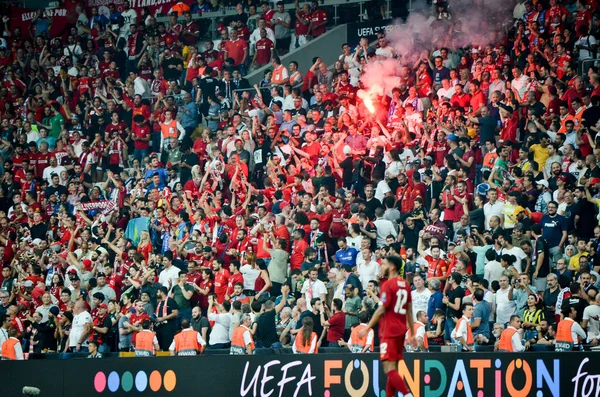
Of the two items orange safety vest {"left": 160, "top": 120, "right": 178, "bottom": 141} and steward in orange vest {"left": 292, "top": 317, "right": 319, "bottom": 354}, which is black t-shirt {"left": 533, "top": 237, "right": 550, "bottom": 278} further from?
orange safety vest {"left": 160, "top": 120, "right": 178, "bottom": 141}

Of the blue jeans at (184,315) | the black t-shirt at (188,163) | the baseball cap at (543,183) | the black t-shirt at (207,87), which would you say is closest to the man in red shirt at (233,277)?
the blue jeans at (184,315)

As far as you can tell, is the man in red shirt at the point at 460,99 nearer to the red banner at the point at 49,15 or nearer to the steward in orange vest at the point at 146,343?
the steward in orange vest at the point at 146,343

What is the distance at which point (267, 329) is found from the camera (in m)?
16.1

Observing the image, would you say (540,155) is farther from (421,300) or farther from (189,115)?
(189,115)

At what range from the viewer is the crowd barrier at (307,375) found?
40.0 ft

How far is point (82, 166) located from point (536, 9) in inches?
414

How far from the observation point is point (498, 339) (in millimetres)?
14336

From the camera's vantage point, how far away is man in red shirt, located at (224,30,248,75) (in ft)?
81.8

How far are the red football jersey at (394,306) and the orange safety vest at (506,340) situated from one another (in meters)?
3.15

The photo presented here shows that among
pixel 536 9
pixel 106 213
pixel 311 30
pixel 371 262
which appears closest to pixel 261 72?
pixel 311 30

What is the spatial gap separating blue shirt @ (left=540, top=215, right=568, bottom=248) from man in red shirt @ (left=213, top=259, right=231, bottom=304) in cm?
553

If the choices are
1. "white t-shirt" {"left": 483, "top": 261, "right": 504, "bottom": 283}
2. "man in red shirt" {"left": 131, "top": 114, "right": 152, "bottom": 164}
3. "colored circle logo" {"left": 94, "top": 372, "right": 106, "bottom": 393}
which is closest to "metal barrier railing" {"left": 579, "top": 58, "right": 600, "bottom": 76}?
"white t-shirt" {"left": 483, "top": 261, "right": 504, "bottom": 283}

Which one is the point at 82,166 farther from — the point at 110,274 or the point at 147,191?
the point at 110,274

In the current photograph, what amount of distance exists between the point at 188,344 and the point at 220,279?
2.58 meters
